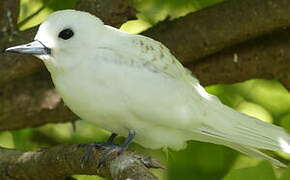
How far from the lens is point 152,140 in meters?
3.90

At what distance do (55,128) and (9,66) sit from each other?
0.88m

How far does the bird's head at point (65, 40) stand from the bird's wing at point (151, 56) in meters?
0.16

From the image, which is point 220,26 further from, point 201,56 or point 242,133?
point 242,133

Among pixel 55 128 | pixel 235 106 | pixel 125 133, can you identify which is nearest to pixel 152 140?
pixel 125 133

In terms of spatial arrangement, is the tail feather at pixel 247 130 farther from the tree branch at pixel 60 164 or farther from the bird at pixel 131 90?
the tree branch at pixel 60 164

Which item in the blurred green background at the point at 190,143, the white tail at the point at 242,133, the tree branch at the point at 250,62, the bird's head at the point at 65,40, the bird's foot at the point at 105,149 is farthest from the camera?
the tree branch at the point at 250,62

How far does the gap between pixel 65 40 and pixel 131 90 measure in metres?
0.36

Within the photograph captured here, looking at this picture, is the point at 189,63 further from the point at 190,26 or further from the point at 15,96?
the point at 15,96

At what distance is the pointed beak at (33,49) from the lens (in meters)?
3.61

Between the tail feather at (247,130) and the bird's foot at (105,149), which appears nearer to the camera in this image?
the bird's foot at (105,149)

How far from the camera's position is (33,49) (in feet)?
11.9

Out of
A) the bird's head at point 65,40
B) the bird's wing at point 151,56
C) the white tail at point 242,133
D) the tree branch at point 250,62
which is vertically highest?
the bird's head at point 65,40

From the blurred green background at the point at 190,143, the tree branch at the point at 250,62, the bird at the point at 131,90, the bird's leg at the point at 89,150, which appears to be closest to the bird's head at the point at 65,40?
the bird at the point at 131,90

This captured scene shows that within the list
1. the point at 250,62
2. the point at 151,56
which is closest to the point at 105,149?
the point at 151,56
